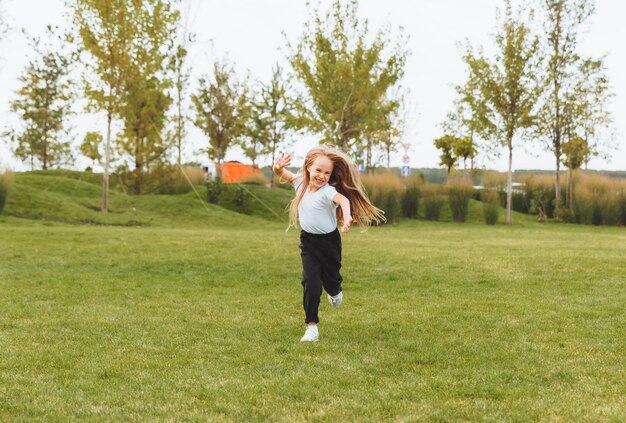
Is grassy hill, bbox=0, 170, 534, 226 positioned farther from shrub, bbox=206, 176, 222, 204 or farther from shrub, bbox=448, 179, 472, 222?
shrub, bbox=448, 179, 472, 222

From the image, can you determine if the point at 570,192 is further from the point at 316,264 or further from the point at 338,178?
the point at 316,264

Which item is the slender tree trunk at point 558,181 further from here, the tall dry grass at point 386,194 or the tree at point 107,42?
the tree at point 107,42

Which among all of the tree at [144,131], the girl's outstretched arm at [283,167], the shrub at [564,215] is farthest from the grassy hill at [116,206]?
the girl's outstretched arm at [283,167]

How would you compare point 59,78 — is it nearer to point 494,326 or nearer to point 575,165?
point 575,165

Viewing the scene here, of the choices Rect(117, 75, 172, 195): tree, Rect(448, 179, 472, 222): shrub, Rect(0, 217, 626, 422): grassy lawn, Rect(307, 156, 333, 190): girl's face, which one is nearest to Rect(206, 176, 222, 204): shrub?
Rect(117, 75, 172, 195): tree

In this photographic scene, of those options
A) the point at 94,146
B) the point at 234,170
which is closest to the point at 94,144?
the point at 94,146

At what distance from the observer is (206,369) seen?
547 cm

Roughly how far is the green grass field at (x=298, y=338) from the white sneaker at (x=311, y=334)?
0.44 feet

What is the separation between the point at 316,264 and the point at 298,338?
74cm

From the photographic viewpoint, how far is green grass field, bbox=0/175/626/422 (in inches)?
179

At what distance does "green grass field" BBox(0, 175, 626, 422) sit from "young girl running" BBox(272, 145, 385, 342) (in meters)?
0.47

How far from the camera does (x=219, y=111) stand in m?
40.2

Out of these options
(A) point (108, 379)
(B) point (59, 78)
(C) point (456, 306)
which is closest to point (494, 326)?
(C) point (456, 306)

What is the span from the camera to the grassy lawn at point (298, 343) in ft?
14.9
